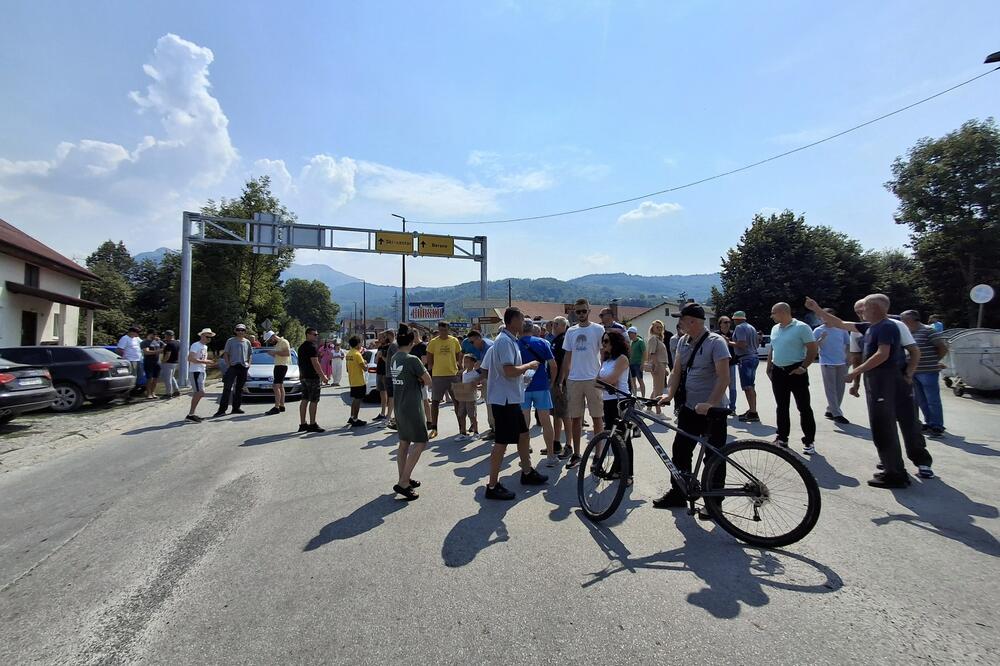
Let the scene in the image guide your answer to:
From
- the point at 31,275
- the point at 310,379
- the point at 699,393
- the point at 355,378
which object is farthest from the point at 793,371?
the point at 31,275

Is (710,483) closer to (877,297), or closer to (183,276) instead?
(877,297)

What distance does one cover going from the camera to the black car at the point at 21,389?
345 inches

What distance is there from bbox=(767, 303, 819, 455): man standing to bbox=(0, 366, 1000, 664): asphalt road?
802 millimetres

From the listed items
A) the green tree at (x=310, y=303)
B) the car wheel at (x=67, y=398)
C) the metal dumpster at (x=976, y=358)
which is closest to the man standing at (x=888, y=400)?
the metal dumpster at (x=976, y=358)

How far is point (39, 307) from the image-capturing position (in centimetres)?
2361

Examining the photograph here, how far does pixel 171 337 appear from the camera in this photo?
1413cm

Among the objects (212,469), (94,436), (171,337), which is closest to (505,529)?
(212,469)

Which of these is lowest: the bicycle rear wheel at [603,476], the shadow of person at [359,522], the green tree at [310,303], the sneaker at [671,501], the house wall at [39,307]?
the shadow of person at [359,522]

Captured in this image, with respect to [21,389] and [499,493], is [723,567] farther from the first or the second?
[21,389]

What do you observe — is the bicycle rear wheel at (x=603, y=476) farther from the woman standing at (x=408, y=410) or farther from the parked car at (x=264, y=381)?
the parked car at (x=264, y=381)

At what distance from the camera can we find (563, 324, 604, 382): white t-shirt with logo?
624cm

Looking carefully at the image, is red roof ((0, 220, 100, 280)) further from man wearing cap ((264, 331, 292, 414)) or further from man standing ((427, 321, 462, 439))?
man standing ((427, 321, 462, 439))

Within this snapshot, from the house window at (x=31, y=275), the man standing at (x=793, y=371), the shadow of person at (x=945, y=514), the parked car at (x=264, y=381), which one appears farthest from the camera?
the house window at (x=31, y=275)

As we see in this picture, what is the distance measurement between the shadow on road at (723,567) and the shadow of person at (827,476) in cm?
203
